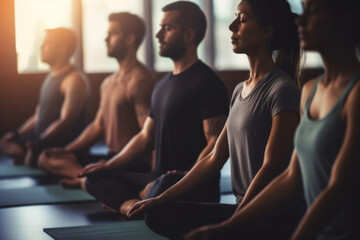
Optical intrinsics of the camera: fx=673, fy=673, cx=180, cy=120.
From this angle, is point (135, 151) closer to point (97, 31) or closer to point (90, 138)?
point (90, 138)

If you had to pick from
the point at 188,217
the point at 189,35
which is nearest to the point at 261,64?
the point at 188,217

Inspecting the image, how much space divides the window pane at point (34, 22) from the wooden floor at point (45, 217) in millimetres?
4763

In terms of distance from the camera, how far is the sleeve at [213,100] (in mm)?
3346

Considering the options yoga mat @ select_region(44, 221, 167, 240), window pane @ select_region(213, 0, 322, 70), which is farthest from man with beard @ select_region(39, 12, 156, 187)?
window pane @ select_region(213, 0, 322, 70)

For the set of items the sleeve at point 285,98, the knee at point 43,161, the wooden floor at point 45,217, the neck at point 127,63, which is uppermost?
the sleeve at point 285,98

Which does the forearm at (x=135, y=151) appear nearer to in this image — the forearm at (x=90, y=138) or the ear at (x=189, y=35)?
the ear at (x=189, y=35)

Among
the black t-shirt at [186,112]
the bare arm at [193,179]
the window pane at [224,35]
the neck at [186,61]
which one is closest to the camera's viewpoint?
the bare arm at [193,179]

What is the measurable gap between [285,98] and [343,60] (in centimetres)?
62

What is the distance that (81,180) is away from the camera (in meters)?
4.65

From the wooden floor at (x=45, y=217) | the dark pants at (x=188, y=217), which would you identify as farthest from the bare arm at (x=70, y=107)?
the dark pants at (x=188, y=217)

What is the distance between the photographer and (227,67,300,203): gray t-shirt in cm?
240

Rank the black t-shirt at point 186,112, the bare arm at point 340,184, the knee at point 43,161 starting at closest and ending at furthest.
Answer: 1. the bare arm at point 340,184
2. the black t-shirt at point 186,112
3. the knee at point 43,161

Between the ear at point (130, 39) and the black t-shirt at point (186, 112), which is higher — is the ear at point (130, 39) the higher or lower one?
the higher one

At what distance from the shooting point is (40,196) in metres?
4.37
